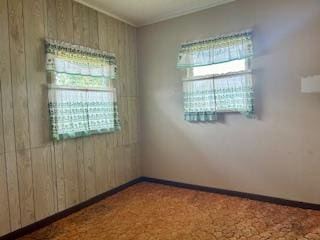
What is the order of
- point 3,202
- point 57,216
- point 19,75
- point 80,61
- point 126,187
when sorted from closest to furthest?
point 3,202, point 19,75, point 57,216, point 80,61, point 126,187

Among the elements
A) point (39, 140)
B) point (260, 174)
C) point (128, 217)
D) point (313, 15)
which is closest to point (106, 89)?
point (39, 140)

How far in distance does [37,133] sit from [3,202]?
0.70m

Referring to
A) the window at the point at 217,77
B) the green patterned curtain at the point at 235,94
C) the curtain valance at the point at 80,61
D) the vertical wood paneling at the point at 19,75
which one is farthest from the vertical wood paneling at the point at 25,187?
the green patterned curtain at the point at 235,94

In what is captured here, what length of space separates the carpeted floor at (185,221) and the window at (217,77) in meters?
1.09

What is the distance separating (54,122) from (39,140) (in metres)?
0.24

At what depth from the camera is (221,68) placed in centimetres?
316

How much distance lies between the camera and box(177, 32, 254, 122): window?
9.64ft

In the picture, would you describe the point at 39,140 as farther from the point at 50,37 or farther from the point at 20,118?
the point at 50,37

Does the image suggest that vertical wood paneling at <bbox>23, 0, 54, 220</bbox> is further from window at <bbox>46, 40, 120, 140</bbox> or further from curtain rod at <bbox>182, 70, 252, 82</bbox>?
curtain rod at <bbox>182, 70, 252, 82</bbox>

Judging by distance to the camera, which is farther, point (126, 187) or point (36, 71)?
point (126, 187)

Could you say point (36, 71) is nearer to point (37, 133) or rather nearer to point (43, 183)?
point (37, 133)

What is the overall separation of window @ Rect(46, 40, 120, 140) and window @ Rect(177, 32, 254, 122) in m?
1.03

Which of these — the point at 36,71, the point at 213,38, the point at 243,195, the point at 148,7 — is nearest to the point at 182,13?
the point at 148,7

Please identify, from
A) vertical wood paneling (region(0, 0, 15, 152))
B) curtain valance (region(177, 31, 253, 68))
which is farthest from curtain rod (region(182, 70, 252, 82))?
vertical wood paneling (region(0, 0, 15, 152))
